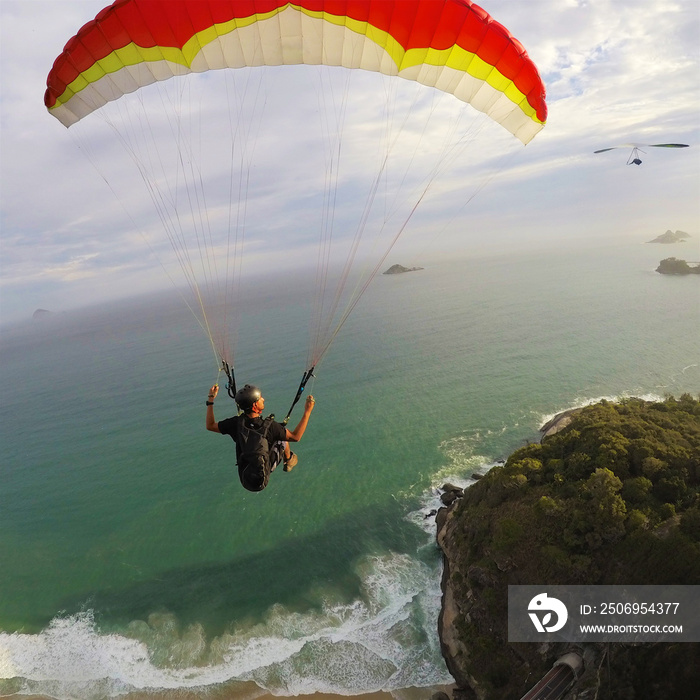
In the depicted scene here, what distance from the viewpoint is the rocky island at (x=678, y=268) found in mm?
91875

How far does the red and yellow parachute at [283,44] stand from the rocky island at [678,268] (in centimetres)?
11325

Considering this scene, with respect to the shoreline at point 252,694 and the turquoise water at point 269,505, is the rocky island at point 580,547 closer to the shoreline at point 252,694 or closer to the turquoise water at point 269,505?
the shoreline at point 252,694

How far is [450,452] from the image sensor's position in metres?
27.0

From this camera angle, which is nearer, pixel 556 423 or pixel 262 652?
pixel 262 652

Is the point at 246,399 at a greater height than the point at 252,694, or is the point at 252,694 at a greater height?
the point at 246,399

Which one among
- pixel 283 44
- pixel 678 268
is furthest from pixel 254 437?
pixel 678 268

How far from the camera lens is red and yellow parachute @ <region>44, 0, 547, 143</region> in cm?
772

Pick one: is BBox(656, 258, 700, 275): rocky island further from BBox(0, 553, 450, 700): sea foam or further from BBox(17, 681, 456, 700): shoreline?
BBox(17, 681, 456, 700): shoreline

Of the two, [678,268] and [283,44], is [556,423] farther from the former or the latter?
[678,268]

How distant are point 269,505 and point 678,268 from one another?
374ft

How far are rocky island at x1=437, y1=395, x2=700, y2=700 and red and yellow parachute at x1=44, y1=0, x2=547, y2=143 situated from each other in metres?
12.1

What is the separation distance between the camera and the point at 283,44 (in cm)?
830

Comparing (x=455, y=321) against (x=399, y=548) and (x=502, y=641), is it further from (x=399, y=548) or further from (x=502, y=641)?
(x=502, y=641)

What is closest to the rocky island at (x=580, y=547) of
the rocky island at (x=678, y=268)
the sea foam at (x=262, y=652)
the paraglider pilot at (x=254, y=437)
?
the sea foam at (x=262, y=652)
